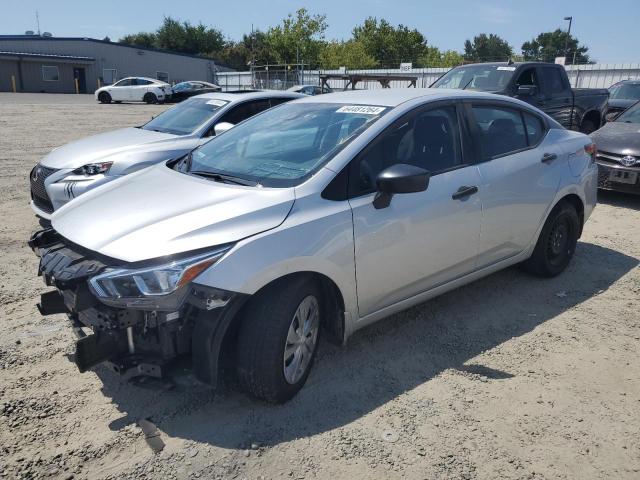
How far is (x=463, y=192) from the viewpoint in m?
3.75

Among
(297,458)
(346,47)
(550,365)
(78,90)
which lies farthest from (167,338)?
(346,47)

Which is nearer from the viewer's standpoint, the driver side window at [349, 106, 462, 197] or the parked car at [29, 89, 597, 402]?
the parked car at [29, 89, 597, 402]

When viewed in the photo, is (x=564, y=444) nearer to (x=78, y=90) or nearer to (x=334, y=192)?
(x=334, y=192)

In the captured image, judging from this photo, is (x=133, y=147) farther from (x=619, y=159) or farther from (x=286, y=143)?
(x=619, y=159)

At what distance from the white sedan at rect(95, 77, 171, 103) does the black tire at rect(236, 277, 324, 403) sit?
32.2 meters

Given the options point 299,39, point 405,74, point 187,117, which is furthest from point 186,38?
point 187,117

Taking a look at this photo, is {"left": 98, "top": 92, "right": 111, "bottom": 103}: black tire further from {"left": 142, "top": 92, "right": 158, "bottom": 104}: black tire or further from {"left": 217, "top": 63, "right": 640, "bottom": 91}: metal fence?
{"left": 217, "top": 63, "right": 640, "bottom": 91}: metal fence

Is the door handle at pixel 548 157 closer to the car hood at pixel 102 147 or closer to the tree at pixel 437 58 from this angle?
the car hood at pixel 102 147

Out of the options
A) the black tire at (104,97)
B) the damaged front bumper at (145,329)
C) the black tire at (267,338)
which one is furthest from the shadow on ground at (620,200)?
the black tire at (104,97)

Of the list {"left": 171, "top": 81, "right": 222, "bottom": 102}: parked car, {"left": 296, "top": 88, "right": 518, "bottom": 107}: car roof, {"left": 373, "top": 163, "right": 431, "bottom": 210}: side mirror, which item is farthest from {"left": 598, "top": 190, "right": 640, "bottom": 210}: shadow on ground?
{"left": 171, "top": 81, "right": 222, "bottom": 102}: parked car

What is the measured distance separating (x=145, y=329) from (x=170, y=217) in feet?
1.99

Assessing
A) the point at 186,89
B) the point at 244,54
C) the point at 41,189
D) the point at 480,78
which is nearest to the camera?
the point at 41,189

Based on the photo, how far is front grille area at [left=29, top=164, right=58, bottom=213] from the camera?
229 inches

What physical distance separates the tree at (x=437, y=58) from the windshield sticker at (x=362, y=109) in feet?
194
